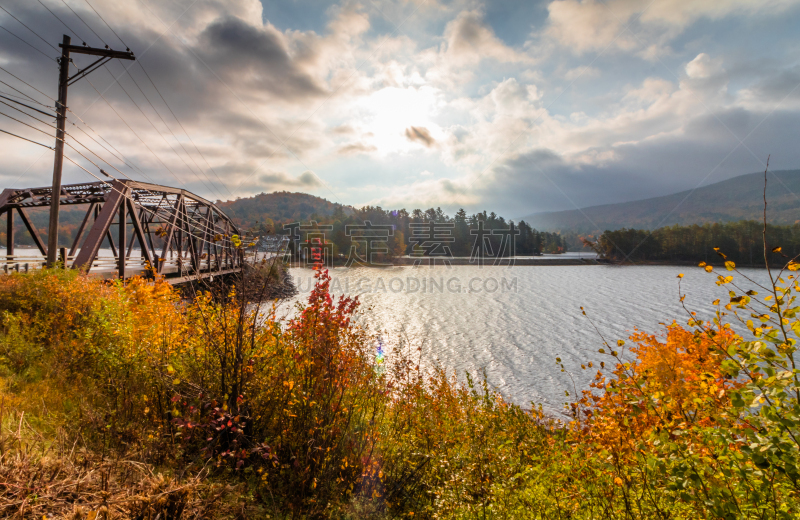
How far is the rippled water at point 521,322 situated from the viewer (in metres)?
19.8

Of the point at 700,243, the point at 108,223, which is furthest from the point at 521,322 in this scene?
the point at 700,243

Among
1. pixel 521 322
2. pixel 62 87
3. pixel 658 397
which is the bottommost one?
pixel 521 322

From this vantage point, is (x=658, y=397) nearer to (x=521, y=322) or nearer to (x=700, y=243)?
(x=521, y=322)

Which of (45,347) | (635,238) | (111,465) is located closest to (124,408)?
(111,465)

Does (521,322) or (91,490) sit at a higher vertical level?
(91,490)

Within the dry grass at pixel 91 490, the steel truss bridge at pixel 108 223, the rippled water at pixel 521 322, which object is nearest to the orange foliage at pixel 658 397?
the dry grass at pixel 91 490

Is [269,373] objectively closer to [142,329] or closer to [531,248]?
[142,329]

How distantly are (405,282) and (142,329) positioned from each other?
53126mm

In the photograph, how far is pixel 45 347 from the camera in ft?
25.3

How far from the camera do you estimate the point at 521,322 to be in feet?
106

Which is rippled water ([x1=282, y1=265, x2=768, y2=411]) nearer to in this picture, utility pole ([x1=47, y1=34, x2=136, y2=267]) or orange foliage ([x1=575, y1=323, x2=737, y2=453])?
orange foliage ([x1=575, y1=323, x2=737, y2=453])

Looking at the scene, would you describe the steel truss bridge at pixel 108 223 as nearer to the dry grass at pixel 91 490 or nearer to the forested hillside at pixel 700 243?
the dry grass at pixel 91 490

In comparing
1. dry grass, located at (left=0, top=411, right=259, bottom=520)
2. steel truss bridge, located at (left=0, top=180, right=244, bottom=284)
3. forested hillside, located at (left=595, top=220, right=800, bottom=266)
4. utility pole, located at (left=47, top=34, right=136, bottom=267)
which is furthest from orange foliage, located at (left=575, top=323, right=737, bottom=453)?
forested hillside, located at (left=595, top=220, right=800, bottom=266)

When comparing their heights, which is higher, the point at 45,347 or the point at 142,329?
the point at 142,329
